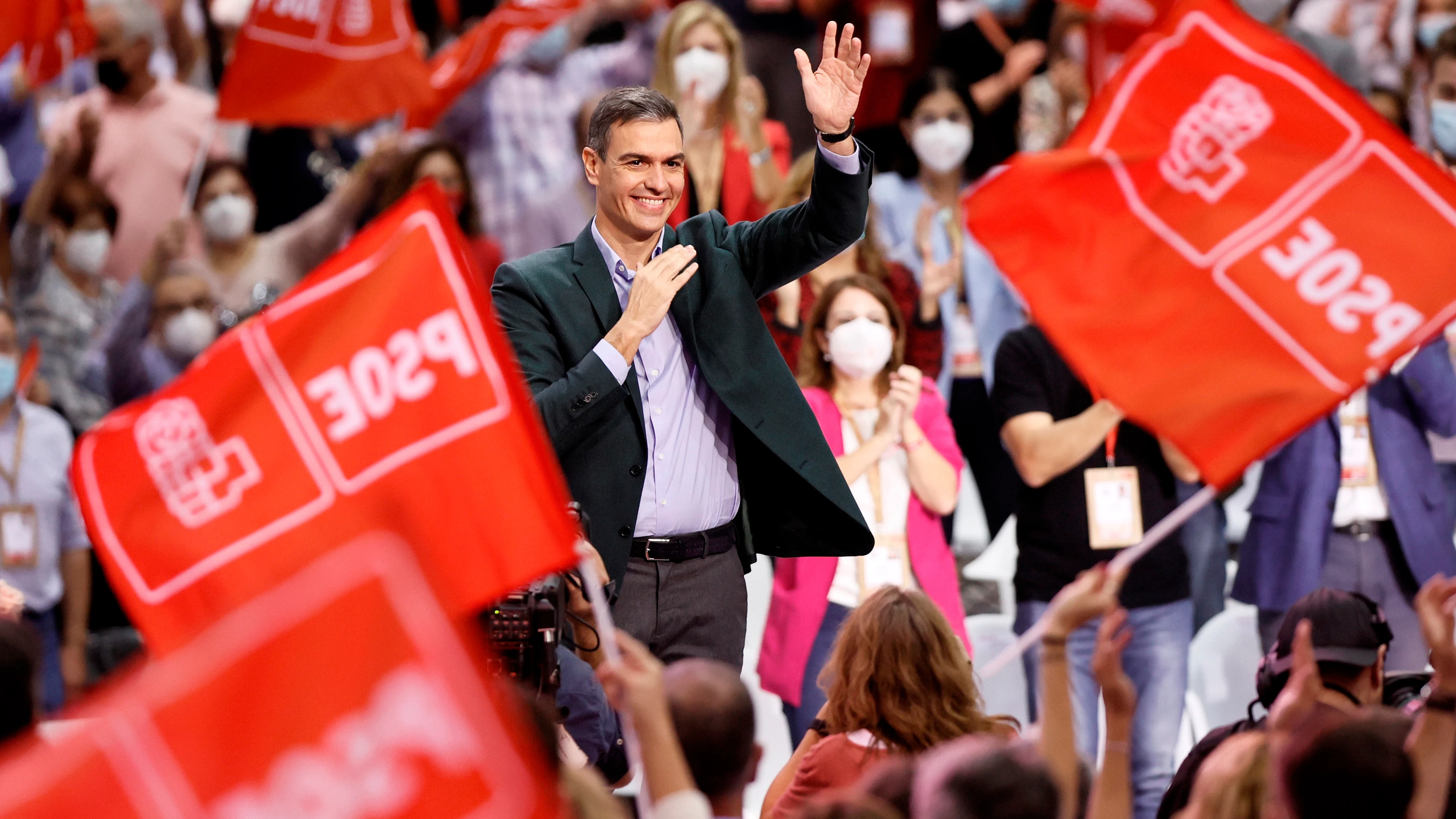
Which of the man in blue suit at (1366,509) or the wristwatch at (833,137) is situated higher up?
the wristwatch at (833,137)

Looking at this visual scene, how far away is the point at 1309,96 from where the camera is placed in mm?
3762

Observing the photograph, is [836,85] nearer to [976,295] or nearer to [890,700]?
[890,700]

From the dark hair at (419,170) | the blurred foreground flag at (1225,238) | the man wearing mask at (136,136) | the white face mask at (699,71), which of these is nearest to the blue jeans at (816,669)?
the blurred foreground flag at (1225,238)

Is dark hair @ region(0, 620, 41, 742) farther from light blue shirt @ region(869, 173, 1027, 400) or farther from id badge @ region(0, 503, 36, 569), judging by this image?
light blue shirt @ region(869, 173, 1027, 400)

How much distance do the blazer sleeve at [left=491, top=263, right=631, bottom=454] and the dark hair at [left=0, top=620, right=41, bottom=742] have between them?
3.82 feet

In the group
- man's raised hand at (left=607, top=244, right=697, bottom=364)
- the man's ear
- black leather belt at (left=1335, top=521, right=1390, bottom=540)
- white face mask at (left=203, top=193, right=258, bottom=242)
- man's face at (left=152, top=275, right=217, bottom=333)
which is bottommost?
black leather belt at (left=1335, top=521, right=1390, bottom=540)

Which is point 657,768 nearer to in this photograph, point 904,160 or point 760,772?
point 760,772

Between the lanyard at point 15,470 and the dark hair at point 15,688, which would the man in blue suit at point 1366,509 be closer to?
the dark hair at point 15,688

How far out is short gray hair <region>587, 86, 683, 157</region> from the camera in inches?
159

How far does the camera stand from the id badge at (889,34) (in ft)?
26.6

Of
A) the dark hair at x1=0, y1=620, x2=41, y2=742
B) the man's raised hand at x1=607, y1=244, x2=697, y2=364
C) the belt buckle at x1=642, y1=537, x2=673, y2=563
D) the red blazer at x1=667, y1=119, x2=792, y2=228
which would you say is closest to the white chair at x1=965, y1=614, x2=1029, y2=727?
the red blazer at x1=667, y1=119, x2=792, y2=228

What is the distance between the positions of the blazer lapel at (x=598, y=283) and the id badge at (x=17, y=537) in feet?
10.7

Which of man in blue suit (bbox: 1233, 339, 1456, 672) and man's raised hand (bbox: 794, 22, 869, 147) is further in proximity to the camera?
man in blue suit (bbox: 1233, 339, 1456, 672)

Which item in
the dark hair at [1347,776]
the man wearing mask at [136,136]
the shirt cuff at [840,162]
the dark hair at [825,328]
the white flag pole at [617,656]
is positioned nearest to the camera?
the dark hair at [1347,776]
